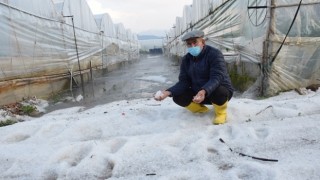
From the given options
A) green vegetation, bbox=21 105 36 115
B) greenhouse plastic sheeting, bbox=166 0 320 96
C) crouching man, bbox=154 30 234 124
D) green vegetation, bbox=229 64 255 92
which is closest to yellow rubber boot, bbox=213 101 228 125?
crouching man, bbox=154 30 234 124

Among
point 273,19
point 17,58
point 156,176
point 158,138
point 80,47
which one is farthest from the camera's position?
point 80,47

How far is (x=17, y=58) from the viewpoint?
28.5 feet

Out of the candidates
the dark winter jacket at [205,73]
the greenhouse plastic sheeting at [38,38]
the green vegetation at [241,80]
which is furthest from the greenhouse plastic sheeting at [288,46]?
the greenhouse plastic sheeting at [38,38]

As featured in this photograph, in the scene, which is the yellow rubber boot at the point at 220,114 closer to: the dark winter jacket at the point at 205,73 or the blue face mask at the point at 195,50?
the dark winter jacket at the point at 205,73

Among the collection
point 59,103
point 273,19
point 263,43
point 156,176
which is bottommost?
point 59,103

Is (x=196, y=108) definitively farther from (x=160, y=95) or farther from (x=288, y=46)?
(x=288, y=46)

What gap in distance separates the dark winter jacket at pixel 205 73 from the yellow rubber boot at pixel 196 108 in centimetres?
21

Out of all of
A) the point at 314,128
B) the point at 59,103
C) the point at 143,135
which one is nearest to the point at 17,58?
the point at 59,103

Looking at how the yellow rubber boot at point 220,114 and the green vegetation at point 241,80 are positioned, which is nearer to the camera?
the yellow rubber boot at point 220,114

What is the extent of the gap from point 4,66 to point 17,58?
74cm

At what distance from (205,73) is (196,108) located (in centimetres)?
56

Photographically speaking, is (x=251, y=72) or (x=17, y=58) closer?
(x=251, y=72)

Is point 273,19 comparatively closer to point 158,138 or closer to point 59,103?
point 158,138

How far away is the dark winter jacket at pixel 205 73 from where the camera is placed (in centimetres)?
401
